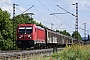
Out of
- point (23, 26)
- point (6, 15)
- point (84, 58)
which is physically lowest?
point (84, 58)

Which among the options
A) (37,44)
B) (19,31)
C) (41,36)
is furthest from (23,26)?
(41,36)

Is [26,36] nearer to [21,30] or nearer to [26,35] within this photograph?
[26,35]

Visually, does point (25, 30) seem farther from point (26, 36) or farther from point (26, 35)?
point (26, 36)

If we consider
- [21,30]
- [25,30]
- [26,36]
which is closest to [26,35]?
[26,36]

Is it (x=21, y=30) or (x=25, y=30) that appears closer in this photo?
(x=25, y=30)

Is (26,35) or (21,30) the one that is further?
(21,30)

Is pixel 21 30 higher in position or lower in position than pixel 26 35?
higher

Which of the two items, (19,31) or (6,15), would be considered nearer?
(19,31)

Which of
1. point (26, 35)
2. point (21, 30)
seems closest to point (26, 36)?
point (26, 35)

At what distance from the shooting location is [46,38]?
182 feet

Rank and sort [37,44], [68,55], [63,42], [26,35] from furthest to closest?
[63,42] < [37,44] < [26,35] < [68,55]

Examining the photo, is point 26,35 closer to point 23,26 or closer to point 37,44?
point 23,26

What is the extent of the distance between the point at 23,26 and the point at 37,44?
4.65 m

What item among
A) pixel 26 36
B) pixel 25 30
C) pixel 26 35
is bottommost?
pixel 26 36
